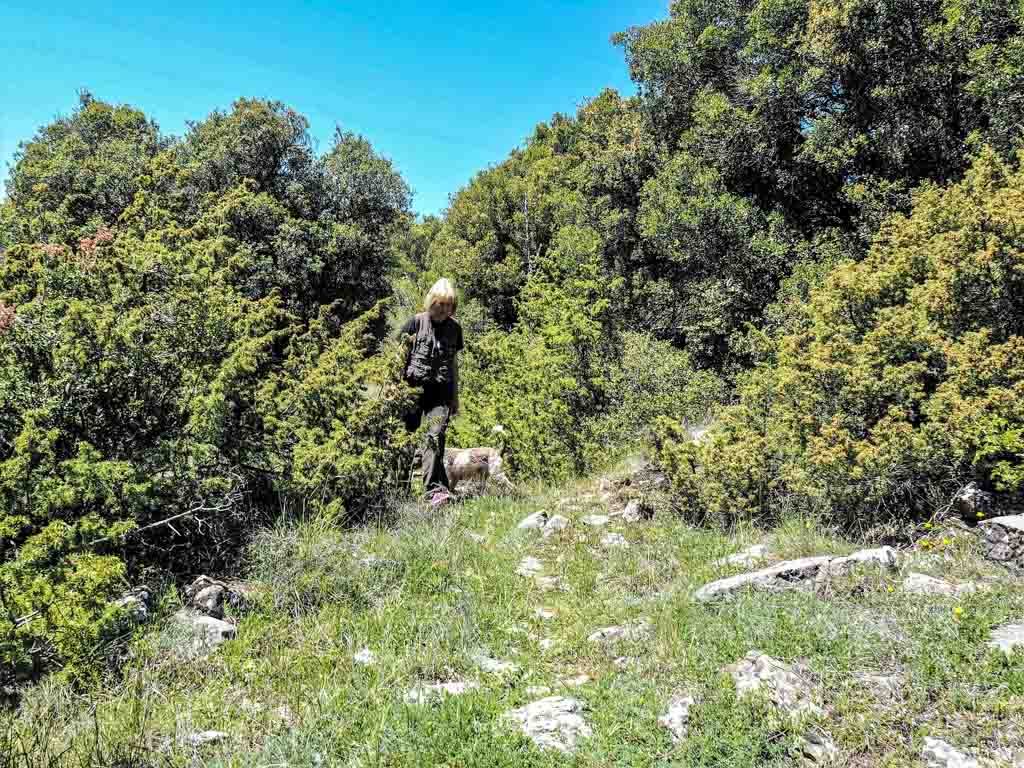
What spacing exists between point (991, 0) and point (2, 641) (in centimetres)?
1095

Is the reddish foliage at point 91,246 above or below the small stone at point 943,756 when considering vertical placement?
above

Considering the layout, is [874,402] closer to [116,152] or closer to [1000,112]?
[1000,112]

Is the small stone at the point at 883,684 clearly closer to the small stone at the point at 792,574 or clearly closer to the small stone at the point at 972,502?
the small stone at the point at 792,574

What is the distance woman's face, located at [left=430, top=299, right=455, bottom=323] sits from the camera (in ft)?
20.2


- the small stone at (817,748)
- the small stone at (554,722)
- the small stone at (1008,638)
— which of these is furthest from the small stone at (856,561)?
the small stone at (554,722)

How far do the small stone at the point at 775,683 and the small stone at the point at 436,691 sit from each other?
3.74 ft

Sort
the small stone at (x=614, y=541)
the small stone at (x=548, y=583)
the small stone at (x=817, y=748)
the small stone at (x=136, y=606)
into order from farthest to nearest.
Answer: the small stone at (x=614, y=541), the small stone at (x=548, y=583), the small stone at (x=136, y=606), the small stone at (x=817, y=748)

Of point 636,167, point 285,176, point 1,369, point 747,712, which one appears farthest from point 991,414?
point 285,176

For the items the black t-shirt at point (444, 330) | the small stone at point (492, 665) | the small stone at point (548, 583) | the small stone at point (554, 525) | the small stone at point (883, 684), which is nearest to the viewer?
the small stone at point (883, 684)

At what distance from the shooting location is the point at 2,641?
274 cm

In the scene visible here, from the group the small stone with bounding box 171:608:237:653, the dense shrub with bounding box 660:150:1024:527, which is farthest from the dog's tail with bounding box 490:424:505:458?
the small stone with bounding box 171:608:237:653

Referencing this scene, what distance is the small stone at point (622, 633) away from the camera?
10.9ft

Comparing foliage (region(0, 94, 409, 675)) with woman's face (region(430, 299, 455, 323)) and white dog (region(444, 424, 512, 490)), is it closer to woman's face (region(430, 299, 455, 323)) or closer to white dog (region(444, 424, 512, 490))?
woman's face (region(430, 299, 455, 323))

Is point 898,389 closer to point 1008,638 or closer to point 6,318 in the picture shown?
point 1008,638
